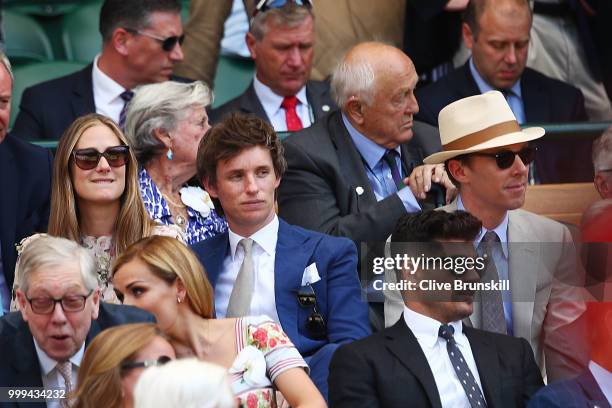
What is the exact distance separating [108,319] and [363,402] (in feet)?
3.02

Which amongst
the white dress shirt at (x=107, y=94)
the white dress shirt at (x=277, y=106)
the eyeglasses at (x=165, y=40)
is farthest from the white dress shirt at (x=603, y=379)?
the eyeglasses at (x=165, y=40)

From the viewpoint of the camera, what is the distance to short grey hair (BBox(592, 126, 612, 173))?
7.06 metres

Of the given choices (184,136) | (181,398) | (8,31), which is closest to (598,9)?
(184,136)

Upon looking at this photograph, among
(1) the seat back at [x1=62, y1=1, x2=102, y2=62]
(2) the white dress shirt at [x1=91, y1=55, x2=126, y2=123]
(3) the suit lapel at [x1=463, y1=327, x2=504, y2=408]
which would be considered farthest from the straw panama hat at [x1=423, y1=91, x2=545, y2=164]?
(1) the seat back at [x1=62, y1=1, x2=102, y2=62]

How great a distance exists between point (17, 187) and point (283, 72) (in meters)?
1.78

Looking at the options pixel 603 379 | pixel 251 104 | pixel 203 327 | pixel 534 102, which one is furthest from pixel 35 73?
pixel 603 379

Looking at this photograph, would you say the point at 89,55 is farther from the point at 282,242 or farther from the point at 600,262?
the point at 600,262

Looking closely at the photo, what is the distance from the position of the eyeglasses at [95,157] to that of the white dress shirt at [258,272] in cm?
55

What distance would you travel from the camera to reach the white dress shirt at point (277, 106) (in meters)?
8.16

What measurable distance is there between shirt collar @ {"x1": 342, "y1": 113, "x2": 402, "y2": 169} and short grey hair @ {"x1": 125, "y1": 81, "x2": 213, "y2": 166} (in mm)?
720

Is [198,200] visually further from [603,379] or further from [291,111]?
[603,379]

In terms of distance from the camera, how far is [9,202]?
268 inches

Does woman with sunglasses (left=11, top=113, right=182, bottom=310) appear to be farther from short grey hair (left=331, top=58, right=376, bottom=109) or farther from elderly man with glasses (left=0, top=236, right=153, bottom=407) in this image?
short grey hair (left=331, top=58, right=376, bottom=109)

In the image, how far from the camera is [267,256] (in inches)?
251
